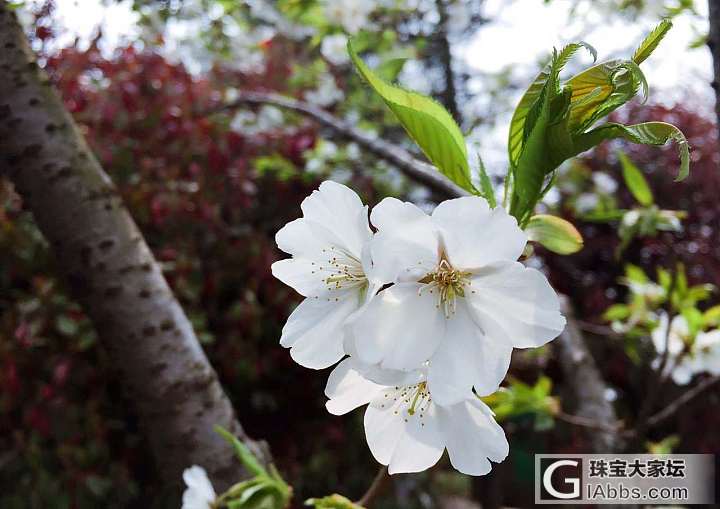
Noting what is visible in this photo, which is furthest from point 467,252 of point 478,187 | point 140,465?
point 140,465

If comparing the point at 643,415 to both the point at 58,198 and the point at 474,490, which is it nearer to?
the point at 58,198

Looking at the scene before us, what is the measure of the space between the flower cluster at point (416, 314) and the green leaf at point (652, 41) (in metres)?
0.16

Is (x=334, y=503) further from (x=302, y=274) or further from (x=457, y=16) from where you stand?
(x=457, y=16)

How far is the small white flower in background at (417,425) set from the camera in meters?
0.45

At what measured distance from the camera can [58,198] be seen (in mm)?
788

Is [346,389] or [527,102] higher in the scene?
[527,102]

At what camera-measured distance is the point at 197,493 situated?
67 centimetres

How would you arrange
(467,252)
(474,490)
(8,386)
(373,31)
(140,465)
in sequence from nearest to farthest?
(467,252) → (8,386) → (373,31) → (140,465) → (474,490)

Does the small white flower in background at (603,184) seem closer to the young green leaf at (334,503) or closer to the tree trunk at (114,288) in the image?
the tree trunk at (114,288)

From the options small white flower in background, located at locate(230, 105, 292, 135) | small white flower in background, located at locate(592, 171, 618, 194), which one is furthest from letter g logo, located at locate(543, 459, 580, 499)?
small white flower in background, located at locate(592, 171, 618, 194)

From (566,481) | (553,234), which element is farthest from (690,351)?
(553,234)

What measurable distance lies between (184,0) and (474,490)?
2.68 meters

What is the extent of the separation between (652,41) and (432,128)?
0.17 m

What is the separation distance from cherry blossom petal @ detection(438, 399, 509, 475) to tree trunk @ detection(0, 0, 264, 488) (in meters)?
0.40
